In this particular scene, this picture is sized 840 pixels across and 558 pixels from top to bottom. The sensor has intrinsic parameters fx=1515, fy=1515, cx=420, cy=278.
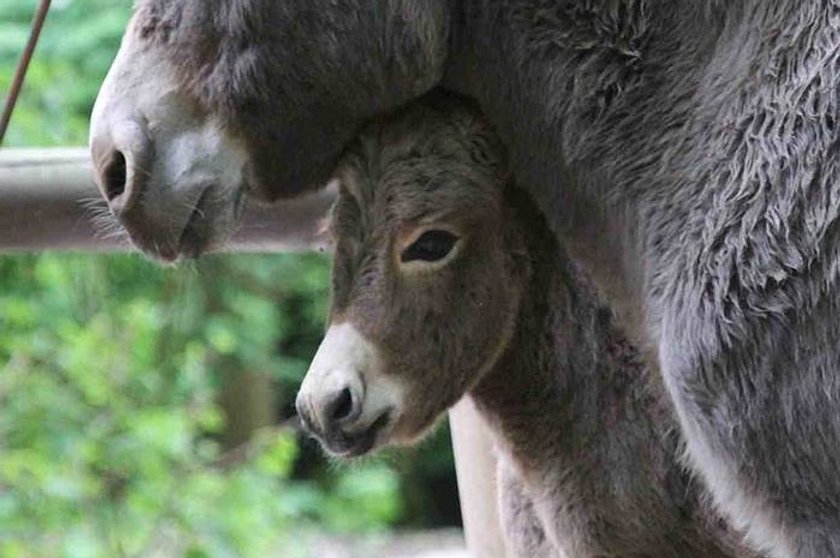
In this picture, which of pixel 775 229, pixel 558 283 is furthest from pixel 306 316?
pixel 775 229

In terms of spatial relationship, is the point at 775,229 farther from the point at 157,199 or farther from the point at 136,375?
the point at 136,375

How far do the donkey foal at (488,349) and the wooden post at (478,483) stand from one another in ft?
1.09

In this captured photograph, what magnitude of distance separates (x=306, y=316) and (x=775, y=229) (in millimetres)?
3094

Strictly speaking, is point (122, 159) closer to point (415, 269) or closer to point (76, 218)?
point (415, 269)

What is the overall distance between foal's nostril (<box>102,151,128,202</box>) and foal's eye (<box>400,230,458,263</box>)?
0.77ft

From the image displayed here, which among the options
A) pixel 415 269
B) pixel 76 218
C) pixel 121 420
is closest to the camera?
pixel 415 269

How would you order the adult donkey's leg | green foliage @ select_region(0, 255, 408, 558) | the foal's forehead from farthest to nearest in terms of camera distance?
green foliage @ select_region(0, 255, 408, 558) < the foal's forehead < the adult donkey's leg

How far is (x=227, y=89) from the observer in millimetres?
1151

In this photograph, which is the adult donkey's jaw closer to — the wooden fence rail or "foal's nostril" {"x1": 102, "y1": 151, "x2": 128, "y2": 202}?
"foal's nostril" {"x1": 102, "y1": 151, "x2": 128, "y2": 202}

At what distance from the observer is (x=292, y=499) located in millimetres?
3660

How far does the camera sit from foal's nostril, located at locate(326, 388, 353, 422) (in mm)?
1187

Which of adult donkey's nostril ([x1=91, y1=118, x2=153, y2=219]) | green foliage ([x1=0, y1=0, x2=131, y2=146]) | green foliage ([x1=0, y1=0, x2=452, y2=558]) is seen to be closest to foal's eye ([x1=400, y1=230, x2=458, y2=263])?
adult donkey's nostril ([x1=91, y1=118, x2=153, y2=219])

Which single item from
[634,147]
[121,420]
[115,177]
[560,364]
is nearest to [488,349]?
[560,364]

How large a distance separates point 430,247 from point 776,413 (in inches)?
13.4
